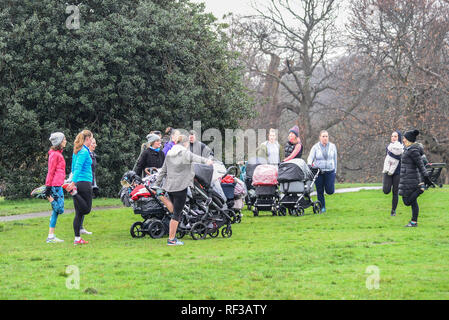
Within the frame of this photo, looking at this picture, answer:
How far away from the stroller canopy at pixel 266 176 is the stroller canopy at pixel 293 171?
0.30 meters

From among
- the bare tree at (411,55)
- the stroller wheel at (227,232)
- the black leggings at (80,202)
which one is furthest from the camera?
the bare tree at (411,55)

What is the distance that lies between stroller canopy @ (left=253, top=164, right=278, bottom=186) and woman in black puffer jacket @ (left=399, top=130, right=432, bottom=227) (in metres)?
3.84

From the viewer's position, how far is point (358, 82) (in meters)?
39.5

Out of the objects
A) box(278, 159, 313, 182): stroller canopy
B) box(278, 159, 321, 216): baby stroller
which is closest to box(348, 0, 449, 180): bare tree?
box(278, 159, 321, 216): baby stroller

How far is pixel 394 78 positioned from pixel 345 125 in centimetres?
776

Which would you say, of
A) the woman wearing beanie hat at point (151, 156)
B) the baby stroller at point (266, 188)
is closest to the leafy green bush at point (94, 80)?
the baby stroller at point (266, 188)

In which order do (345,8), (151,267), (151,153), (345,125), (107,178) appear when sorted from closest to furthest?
(151,267)
(151,153)
(107,178)
(345,8)
(345,125)

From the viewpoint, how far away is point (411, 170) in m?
13.3

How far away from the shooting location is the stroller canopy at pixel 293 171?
52.5 ft

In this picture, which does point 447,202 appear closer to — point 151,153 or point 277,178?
point 277,178

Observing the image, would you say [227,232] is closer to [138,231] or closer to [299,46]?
[138,231]

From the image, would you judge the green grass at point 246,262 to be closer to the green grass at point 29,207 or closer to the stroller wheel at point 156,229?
the stroller wheel at point 156,229

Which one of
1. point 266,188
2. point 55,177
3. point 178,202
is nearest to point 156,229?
point 178,202

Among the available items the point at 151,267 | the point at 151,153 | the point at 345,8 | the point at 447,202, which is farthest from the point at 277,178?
the point at 345,8
